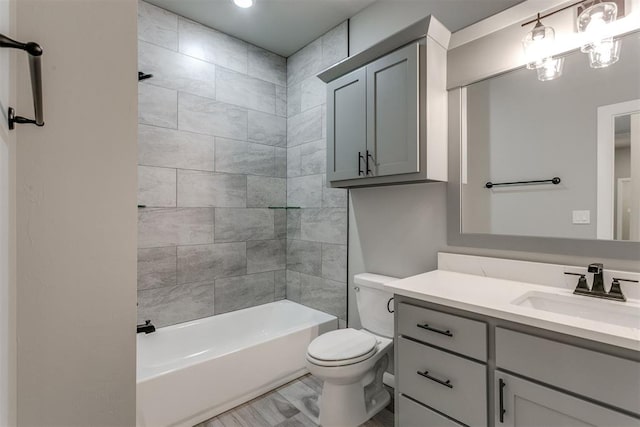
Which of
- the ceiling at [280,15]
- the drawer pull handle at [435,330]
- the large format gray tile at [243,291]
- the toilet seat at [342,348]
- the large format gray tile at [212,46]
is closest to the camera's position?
the drawer pull handle at [435,330]

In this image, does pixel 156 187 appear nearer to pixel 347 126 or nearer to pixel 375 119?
pixel 347 126

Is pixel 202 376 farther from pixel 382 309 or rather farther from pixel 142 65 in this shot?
pixel 142 65

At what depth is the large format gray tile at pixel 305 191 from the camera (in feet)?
9.25

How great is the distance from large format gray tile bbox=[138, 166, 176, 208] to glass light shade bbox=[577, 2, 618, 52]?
8.61 ft

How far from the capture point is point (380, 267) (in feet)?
7.59

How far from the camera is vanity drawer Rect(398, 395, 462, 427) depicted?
137cm

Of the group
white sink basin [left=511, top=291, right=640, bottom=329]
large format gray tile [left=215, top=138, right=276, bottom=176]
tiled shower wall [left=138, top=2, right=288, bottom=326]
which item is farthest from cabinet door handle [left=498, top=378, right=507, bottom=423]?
large format gray tile [left=215, top=138, right=276, bottom=176]

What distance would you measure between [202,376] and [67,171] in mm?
1506

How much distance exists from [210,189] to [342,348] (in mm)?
1680

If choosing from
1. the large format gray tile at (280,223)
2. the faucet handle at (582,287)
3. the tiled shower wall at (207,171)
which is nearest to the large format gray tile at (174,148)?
the tiled shower wall at (207,171)

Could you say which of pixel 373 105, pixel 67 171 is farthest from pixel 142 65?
pixel 67 171

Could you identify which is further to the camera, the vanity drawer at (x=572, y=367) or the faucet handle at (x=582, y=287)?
the faucet handle at (x=582, y=287)

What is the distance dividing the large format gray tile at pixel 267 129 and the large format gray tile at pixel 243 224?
677 mm

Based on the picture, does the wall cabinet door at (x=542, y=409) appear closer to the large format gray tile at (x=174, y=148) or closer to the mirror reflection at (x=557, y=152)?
the mirror reflection at (x=557, y=152)
